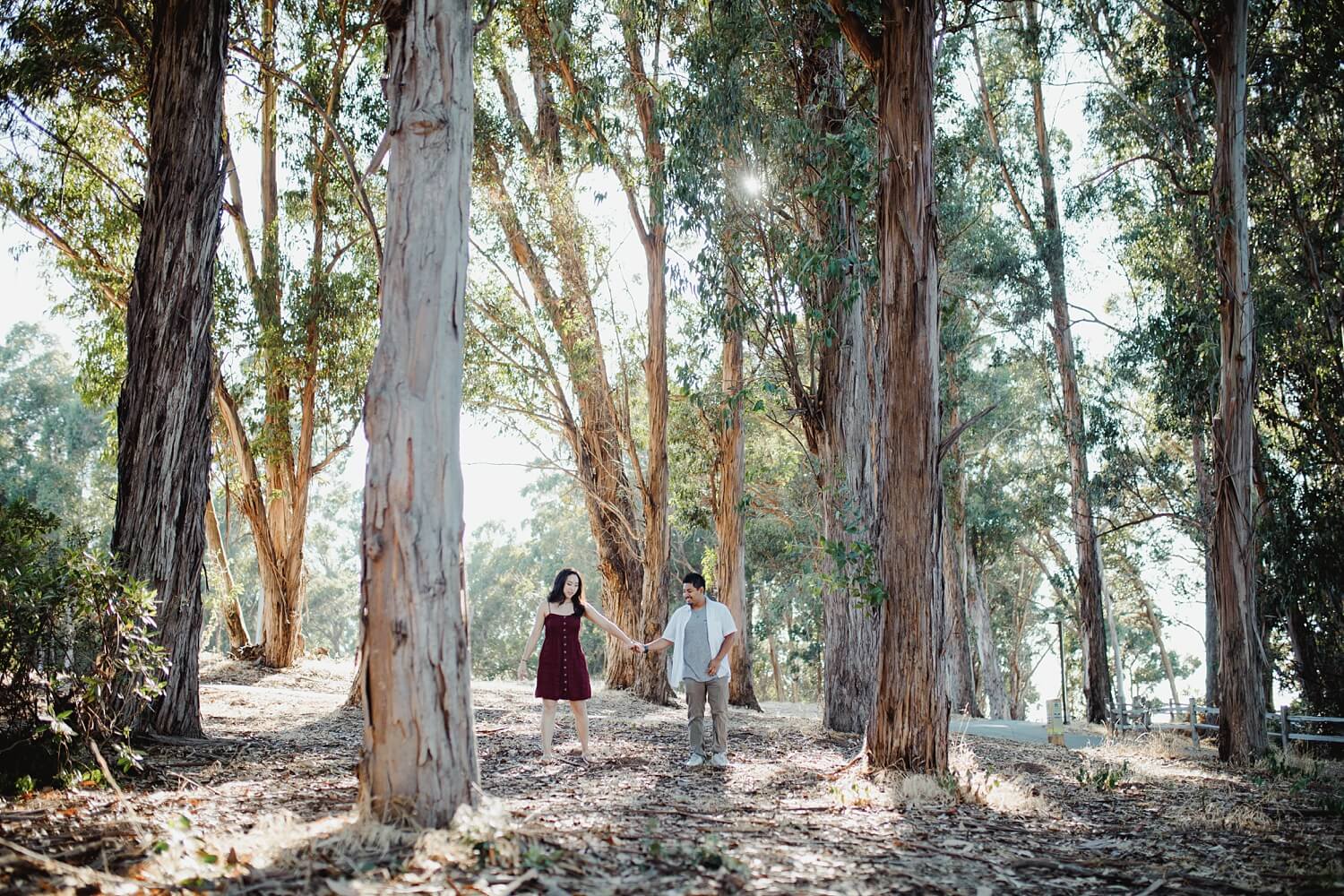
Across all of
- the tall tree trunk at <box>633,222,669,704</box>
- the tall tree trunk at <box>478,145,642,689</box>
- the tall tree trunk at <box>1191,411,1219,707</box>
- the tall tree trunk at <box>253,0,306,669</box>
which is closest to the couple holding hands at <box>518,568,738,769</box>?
the tall tree trunk at <box>633,222,669,704</box>

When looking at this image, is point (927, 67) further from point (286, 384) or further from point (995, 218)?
point (995, 218)

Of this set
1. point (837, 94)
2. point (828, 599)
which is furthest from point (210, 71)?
point (828, 599)

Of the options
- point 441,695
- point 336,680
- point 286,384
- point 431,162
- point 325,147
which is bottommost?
point 336,680

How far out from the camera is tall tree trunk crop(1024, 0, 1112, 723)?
19.7 metres

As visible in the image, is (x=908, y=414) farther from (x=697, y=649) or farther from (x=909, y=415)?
(x=697, y=649)

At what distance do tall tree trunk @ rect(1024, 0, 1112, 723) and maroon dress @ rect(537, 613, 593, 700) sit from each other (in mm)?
14312

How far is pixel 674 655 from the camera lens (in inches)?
357

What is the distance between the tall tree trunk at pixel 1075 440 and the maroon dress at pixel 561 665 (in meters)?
14.3

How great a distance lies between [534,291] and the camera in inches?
678

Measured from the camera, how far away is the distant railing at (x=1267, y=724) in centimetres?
1290

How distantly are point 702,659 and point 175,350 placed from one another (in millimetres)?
5148

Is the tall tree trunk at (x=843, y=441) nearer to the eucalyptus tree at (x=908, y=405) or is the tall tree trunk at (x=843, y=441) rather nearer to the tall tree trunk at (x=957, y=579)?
the eucalyptus tree at (x=908, y=405)

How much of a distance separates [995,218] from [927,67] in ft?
49.7

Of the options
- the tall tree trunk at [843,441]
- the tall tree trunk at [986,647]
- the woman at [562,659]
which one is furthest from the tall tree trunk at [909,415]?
the tall tree trunk at [986,647]
